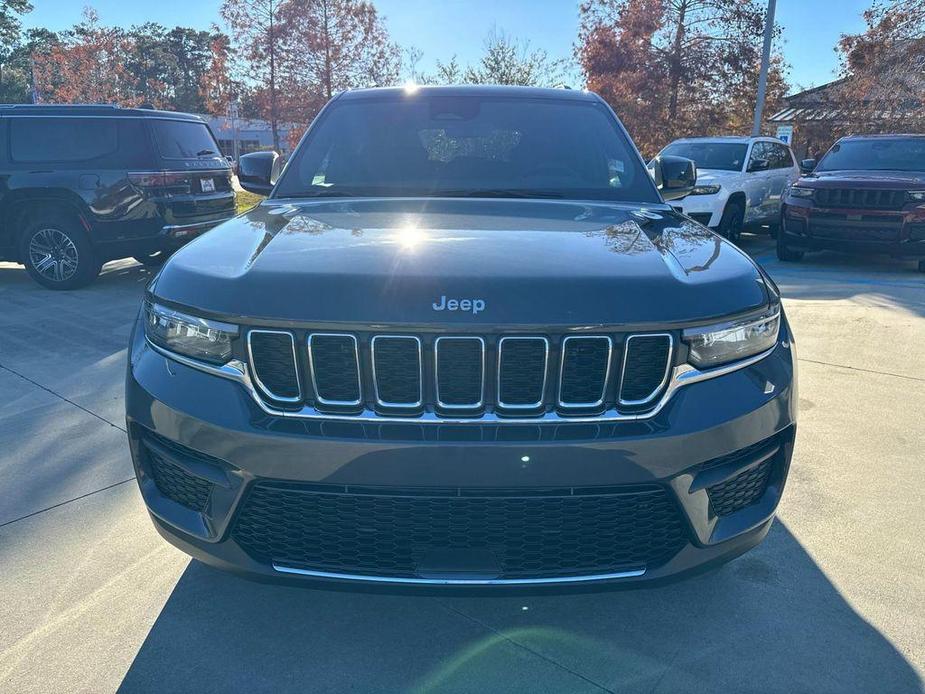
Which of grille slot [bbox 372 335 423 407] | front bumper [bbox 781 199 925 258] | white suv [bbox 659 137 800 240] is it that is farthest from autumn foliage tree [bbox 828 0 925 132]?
grille slot [bbox 372 335 423 407]

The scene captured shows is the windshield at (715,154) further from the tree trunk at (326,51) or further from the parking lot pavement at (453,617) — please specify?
the tree trunk at (326,51)

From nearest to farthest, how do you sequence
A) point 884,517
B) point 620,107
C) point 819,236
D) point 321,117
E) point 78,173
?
1. point 884,517
2. point 321,117
3. point 78,173
4. point 819,236
5. point 620,107

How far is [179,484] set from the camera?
2.01 meters

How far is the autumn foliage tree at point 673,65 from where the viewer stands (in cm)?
1858

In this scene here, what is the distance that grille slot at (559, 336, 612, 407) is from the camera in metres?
1.82

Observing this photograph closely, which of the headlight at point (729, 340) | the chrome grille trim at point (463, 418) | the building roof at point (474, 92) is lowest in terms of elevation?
the chrome grille trim at point (463, 418)

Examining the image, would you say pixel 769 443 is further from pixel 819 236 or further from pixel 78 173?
pixel 819 236

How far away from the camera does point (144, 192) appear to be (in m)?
7.37

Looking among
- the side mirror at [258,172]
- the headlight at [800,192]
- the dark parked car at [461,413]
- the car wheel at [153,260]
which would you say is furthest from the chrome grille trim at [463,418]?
the headlight at [800,192]

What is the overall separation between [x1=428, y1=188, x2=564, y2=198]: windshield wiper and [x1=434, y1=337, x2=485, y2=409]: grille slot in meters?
1.23

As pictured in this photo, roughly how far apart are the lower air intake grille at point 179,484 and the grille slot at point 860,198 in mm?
9122

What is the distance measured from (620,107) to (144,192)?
14.9m

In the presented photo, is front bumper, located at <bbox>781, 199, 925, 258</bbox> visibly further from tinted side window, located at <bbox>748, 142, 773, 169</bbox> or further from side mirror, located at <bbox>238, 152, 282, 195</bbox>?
side mirror, located at <bbox>238, 152, 282, 195</bbox>

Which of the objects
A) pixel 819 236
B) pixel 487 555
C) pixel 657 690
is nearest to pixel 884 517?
pixel 657 690
